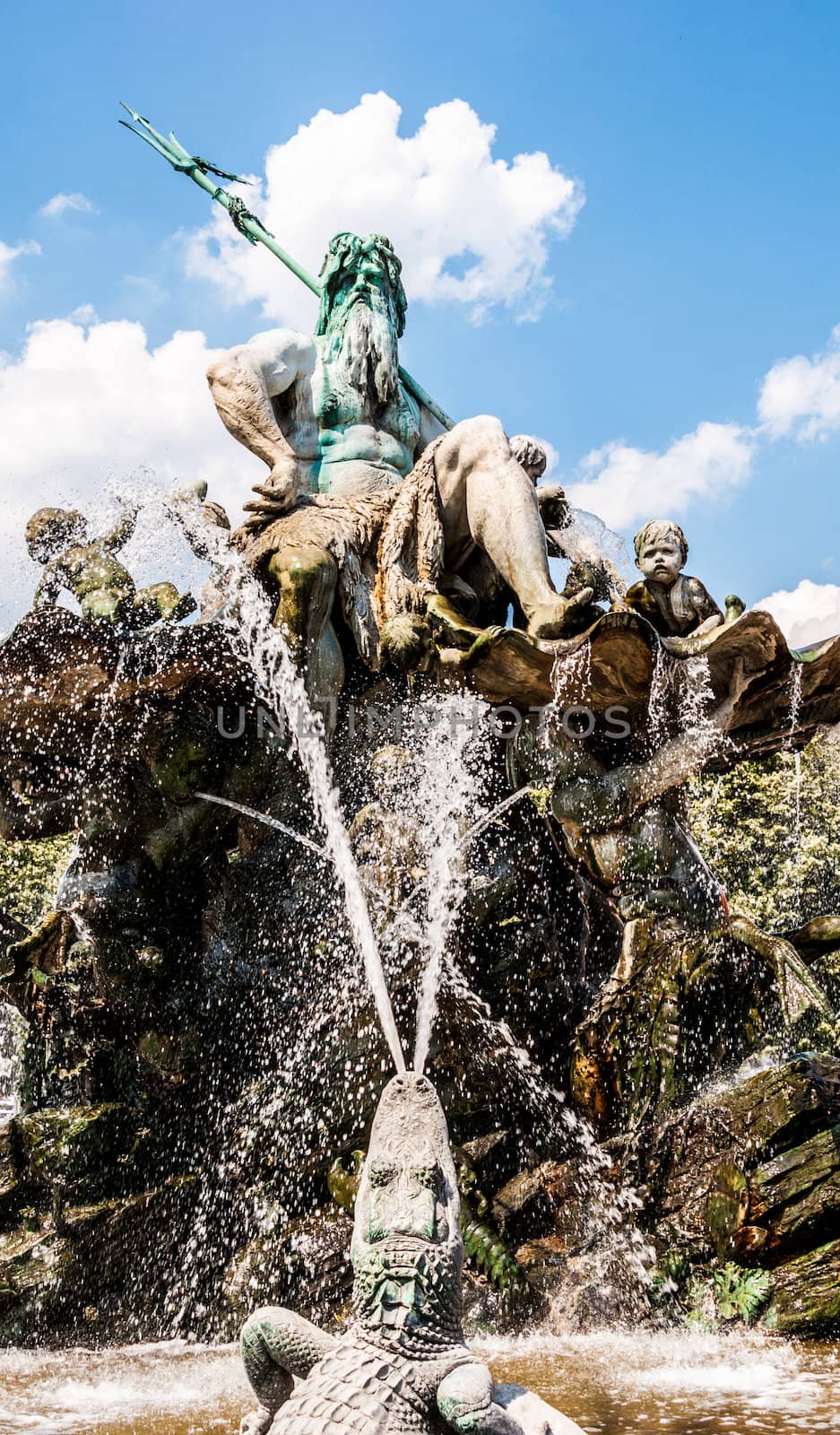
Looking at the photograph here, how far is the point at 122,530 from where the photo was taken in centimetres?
678

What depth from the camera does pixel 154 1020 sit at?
6.58m

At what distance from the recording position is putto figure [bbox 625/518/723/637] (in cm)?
611

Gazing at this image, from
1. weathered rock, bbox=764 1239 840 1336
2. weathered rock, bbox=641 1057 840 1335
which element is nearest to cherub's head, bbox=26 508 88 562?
weathered rock, bbox=641 1057 840 1335

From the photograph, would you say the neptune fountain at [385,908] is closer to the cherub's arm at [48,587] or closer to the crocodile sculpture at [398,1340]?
the cherub's arm at [48,587]

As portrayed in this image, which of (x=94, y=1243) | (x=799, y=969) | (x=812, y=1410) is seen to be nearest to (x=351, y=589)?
(x=799, y=969)

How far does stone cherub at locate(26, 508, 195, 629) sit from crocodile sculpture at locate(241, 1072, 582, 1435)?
3918 mm

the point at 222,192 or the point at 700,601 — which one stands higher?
the point at 222,192

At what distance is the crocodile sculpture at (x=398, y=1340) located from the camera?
9.02 feet

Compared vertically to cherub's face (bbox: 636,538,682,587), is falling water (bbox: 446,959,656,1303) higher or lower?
lower

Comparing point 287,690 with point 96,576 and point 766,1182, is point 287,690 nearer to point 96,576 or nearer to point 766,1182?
point 96,576

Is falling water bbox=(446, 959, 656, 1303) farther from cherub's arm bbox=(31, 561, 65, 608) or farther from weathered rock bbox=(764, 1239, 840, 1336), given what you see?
cherub's arm bbox=(31, 561, 65, 608)

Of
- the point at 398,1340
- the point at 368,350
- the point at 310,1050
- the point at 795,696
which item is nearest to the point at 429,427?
the point at 368,350

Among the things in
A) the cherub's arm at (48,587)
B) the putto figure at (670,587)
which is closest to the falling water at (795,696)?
the putto figure at (670,587)

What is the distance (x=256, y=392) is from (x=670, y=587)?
8.76 ft
